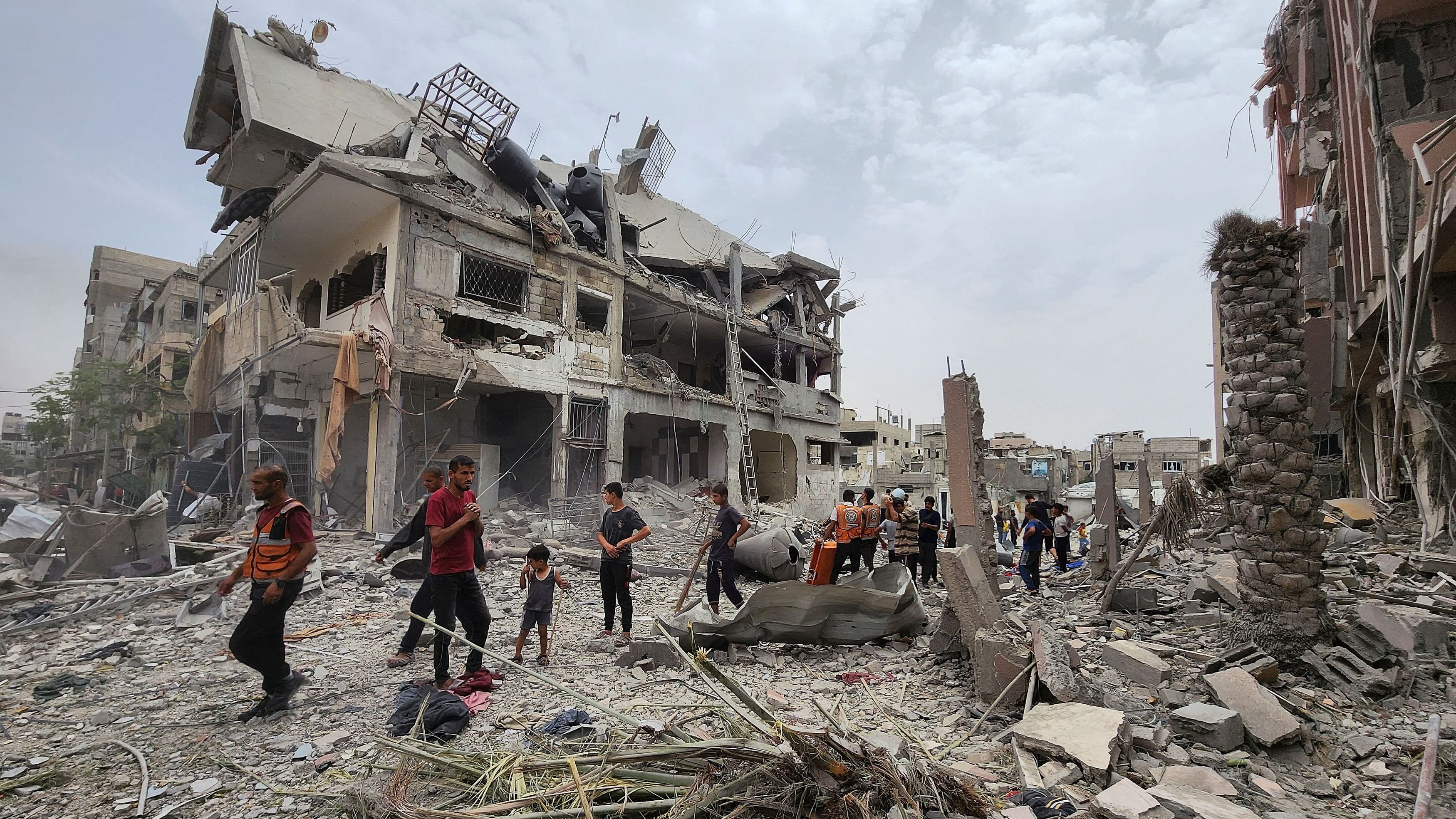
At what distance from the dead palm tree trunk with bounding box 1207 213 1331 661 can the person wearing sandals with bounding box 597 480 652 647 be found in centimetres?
498

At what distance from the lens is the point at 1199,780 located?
304 cm

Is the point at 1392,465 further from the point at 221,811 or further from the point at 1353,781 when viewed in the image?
the point at 221,811

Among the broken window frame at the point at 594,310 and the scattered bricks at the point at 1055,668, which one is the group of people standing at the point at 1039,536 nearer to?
the scattered bricks at the point at 1055,668

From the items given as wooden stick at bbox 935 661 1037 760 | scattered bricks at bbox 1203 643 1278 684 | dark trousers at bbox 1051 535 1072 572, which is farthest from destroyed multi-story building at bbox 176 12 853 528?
scattered bricks at bbox 1203 643 1278 684

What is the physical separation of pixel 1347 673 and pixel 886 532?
616 cm

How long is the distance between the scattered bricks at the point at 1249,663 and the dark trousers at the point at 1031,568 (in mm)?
3518

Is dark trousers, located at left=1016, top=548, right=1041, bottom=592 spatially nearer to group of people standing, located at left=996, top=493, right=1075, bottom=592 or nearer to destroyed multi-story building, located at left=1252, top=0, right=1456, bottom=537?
group of people standing, located at left=996, top=493, right=1075, bottom=592

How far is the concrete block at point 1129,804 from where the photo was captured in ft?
8.50

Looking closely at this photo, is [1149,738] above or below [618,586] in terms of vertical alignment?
below

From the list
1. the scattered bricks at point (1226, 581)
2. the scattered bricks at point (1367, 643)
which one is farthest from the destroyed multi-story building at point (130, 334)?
the scattered bricks at point (1367, 643)

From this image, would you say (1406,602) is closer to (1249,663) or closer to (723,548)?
(1249,663)

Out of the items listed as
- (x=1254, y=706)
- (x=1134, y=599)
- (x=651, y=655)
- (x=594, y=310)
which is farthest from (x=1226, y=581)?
(x=594, y=310)

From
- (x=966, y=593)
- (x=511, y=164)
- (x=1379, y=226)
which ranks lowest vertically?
(x=966, y=593)

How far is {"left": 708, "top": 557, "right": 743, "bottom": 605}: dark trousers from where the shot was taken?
648cm
